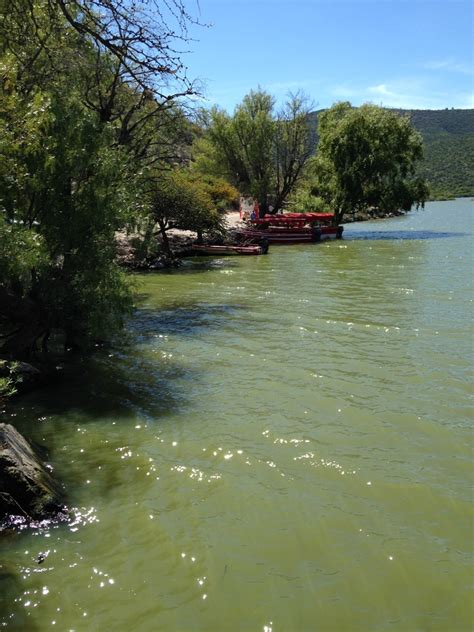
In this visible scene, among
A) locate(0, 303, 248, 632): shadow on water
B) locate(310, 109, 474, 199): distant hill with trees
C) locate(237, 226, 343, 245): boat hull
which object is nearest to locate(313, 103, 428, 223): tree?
locate(237, 226, 343, 245): boat hull

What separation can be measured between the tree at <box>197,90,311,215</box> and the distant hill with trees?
3452 inches

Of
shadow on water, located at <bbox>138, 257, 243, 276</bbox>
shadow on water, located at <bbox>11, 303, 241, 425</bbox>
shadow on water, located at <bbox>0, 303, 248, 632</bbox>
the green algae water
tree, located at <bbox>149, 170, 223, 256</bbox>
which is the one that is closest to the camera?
the green algae water

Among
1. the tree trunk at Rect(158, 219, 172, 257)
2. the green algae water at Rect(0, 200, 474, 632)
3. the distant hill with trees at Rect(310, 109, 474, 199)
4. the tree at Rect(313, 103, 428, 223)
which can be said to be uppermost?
the distant hill with trees at Rect(310, 109, 474, 199)

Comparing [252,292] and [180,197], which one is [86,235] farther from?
[180,197]

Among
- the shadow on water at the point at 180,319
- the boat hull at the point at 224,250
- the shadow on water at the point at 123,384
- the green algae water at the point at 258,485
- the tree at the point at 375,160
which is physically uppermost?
the tree at the point at 375,160

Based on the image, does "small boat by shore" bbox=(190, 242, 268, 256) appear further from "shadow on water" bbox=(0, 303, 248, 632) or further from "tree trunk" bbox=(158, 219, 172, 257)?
"shadow on water" bbox=(0, 303, 248, 632)

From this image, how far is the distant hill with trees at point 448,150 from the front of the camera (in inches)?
5463

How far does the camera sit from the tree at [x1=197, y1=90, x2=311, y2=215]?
42406mm

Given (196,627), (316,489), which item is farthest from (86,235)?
(196,627)

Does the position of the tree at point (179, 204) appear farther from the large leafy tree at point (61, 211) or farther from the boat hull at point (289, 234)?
the large leafy tree at point (61, 211)

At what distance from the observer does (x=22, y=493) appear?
16.6 ft

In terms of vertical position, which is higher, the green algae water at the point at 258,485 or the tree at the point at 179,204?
the tree at the point at 179,204

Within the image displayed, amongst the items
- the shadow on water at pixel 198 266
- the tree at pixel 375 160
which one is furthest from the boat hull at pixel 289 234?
the shadow on water at pixel 198 266

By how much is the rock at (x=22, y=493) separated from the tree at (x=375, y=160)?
36750mm
